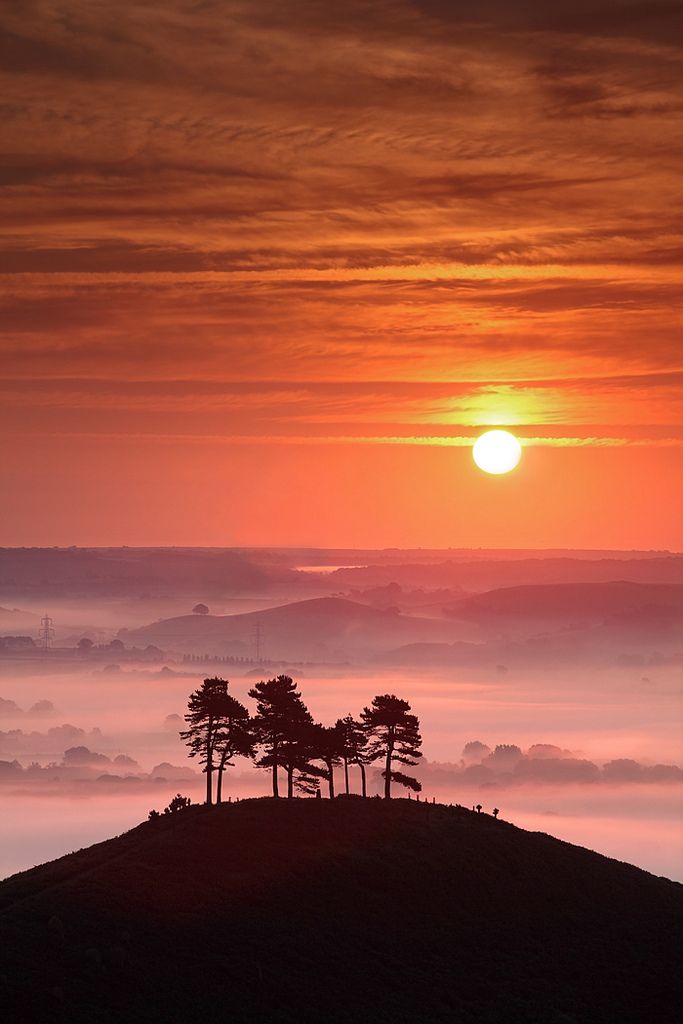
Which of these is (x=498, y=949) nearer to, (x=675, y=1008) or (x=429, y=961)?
(x=429, y=961)

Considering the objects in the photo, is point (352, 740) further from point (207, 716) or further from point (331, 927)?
point (331, 927)

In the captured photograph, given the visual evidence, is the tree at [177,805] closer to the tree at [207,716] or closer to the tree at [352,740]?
the tree at [207,716]

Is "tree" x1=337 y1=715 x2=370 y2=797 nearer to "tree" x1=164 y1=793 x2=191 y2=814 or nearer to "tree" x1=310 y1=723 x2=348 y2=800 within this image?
"tree" x1=310 y1=723 x2=348 y2=800

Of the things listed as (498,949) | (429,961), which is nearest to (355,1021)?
(429,961)

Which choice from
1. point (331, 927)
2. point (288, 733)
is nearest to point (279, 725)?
point (288, 733)

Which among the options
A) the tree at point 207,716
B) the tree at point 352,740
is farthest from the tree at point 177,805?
the tree at point 352,740

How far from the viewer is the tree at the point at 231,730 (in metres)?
→ 103

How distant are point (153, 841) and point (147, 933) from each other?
14.9 m

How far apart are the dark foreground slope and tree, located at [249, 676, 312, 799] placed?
381cm

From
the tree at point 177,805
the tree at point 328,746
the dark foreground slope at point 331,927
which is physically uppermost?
the tree at point 328,746

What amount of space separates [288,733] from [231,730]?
16.2 ft

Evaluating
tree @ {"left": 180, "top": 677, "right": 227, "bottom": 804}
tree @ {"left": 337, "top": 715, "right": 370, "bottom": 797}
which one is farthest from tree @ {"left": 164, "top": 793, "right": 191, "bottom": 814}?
tree @ {"left": 337, "top": 715, "right": 370, "bottom": 797}

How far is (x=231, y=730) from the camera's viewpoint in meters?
104

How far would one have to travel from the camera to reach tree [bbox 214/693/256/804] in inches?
4055
